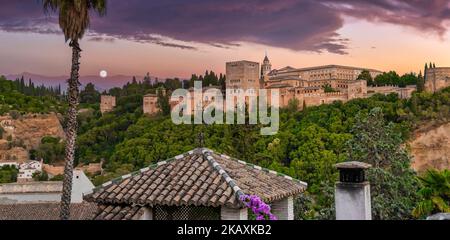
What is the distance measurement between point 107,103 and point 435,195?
194 feet

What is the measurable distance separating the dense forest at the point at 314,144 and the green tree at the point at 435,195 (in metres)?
0.04

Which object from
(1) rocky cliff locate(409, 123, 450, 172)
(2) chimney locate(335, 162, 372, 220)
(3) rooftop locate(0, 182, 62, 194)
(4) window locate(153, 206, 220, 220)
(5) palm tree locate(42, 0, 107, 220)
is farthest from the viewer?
(1) rocky cliff locate(409, 123, 450, 172)

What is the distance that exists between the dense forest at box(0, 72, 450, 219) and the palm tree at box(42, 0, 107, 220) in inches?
154

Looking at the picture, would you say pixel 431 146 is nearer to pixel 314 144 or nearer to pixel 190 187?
pixel 314 144

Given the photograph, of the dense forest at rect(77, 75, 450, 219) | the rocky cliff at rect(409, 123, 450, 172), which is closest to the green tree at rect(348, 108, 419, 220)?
the dense forest at rect(77, 75, 450, 219)

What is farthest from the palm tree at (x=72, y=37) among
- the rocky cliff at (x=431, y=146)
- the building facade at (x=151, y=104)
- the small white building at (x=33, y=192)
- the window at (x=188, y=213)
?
the building facade at (x=151, y=104)

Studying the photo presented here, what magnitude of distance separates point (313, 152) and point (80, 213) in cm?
1909

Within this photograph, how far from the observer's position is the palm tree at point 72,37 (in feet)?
26.8

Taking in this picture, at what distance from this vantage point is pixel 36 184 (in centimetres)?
2175

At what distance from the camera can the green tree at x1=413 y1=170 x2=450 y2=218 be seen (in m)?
11.3

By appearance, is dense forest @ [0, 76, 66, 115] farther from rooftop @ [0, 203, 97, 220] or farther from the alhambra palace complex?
rooftop @ [0, 203, 97, 220]

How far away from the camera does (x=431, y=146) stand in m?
39.0

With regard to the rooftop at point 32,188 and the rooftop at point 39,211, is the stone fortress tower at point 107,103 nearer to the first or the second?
the rooftop at point 32,188
